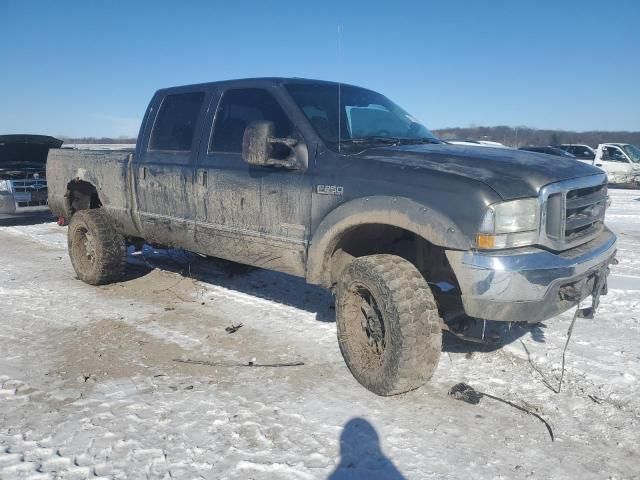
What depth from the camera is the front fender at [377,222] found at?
287 centimetres

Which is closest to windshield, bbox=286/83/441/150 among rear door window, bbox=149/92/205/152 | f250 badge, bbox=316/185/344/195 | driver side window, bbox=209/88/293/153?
driver side window, bbox=209/88/293/153

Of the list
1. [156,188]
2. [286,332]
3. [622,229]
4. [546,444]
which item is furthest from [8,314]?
[622,229]

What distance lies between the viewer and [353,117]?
4090 mm

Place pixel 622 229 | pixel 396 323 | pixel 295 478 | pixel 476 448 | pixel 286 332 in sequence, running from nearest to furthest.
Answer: pixel 295 478 → pixel 476 448 → pixel 396 323 → pixel 286 332 → pixel 622 229

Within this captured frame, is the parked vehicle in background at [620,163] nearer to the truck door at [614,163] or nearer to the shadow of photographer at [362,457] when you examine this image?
the truck door at [614,163]

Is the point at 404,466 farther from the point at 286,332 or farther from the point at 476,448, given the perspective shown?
the point at 286,332

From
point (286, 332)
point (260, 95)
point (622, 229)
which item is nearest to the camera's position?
point (260, 95)

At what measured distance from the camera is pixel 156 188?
4891 mm

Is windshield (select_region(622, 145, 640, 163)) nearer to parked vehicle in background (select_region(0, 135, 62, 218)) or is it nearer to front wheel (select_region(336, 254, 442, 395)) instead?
parked vehicle in background (select_region(0, 135, 62, 218))

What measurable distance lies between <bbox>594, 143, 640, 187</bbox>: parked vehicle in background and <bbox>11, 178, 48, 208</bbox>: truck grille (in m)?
18.7

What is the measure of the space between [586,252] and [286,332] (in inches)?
95.9

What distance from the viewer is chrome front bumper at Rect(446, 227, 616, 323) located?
278 cm

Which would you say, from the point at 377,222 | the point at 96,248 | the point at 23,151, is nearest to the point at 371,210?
the point at 377,222

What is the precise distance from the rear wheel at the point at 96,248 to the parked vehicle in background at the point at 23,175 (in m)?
5.20
